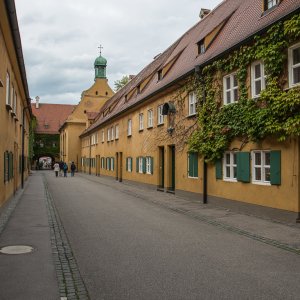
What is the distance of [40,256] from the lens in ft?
26.2

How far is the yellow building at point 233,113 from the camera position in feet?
40.3

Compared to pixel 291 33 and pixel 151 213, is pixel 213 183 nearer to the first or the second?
pixel 151 213

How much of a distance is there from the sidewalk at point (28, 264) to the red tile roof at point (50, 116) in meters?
70.5

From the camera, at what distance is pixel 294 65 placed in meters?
12.2


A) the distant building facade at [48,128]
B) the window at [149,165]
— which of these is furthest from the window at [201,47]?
the distant building facade at [48,128]

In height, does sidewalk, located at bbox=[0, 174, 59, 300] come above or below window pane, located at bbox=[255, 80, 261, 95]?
below

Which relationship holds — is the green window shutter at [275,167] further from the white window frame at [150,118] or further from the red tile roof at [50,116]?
the red tile roof at [50,116]

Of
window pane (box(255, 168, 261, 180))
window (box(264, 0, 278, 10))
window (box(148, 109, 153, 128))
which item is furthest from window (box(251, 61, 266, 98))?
window (box(148, 109, 153, 128))

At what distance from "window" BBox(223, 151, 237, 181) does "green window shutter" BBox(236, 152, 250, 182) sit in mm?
618

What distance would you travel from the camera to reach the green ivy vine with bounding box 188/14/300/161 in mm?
12016

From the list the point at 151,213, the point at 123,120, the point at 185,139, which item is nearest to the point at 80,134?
the point at 123,120

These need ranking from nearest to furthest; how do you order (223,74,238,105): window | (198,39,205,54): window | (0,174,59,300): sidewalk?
(0,174,59,300): sidewalk → (223,74,238,105): window → (198,39,205,54): window

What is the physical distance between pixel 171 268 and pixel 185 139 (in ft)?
42.9

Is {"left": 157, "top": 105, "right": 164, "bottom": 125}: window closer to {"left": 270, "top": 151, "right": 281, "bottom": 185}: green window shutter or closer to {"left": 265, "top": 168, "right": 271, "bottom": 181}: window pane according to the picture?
{"left": 265, "top": 168, "right": 271, "bottom": 181}: window pane
